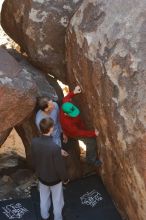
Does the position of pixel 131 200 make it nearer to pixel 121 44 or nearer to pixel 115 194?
pixel 115 194

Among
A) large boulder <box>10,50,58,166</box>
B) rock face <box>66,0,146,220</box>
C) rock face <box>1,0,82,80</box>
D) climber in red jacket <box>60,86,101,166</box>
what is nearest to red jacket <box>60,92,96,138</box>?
climber in red jacket <box>60,86,101,166</box>

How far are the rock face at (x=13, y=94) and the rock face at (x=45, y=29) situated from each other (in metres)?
0.66

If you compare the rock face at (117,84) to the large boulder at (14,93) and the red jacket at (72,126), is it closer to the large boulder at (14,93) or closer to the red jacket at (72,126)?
the red jacket at (72,126)

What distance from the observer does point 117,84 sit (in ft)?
16.3

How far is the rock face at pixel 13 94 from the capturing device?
5.52 m

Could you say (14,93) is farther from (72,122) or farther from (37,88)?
(72,122)

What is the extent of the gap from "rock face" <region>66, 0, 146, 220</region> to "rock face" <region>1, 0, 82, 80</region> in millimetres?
358

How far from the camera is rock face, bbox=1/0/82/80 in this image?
6254 mm

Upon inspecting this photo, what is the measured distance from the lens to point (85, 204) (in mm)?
5973

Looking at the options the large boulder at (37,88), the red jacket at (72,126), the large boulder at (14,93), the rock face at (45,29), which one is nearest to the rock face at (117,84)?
the red jacket at (72,126)

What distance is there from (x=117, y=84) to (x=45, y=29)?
69.5 inches

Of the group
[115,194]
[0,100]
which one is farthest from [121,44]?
[115,194]

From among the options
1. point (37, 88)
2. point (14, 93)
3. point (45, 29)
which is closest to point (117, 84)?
point (14, 93)

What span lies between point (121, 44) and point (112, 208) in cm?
211
